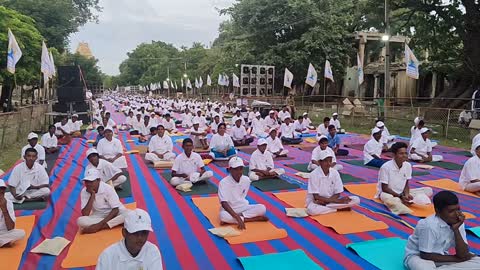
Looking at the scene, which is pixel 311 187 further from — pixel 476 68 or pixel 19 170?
pixel 476 68

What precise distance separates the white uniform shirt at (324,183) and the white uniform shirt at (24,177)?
3.78 m

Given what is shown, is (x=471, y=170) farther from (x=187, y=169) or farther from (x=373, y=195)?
(x=187, y=169)

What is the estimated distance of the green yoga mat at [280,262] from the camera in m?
3.57

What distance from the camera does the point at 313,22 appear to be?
22406 millimetres

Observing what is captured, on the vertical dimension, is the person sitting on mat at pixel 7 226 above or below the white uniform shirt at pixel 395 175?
below

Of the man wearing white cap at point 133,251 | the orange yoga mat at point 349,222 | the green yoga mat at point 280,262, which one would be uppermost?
the man wearing white cap at point 133,251

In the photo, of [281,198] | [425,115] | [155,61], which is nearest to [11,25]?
[281,198]

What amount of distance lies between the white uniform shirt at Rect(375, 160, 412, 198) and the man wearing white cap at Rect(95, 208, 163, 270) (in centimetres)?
363

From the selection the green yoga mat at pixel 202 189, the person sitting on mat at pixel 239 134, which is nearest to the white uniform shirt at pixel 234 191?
the green yoga mat at pixel 202 189

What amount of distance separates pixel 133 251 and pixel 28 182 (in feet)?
12.6

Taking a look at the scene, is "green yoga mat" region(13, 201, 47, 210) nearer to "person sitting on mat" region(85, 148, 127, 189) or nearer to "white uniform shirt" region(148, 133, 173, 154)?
"person sitting on mat" region(85, 148, 127, 189)

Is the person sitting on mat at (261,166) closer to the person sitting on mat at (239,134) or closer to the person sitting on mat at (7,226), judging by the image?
the person sitting on mat at (7,226)

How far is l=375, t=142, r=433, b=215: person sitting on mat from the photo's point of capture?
5.15 meters

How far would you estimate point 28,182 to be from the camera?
5641mm
